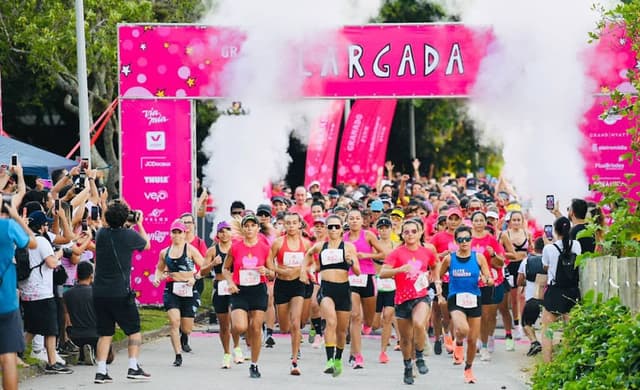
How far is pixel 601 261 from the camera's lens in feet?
38.7

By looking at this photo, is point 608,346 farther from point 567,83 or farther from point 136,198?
point 136,198

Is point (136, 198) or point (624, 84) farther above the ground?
point (624, 84)

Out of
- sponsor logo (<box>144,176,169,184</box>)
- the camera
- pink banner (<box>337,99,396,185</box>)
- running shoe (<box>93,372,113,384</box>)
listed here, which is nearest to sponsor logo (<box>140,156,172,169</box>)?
sponsor logo (<box>144,176,169,184</box>)

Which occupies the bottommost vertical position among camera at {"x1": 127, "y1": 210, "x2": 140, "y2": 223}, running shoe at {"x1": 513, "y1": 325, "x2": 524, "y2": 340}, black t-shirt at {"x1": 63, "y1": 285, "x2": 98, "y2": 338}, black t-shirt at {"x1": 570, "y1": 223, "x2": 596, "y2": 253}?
running shoe at {"x1": 513, "y1": 325, "x2": 524, "y2": 340}

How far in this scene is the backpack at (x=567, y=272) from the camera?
1470 centimetres

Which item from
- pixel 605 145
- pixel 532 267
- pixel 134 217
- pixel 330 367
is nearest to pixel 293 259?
pixel 330 367

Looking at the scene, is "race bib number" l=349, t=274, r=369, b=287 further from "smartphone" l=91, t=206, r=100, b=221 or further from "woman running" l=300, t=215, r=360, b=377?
"smartphone" l=91, t=206, r=100, b=221

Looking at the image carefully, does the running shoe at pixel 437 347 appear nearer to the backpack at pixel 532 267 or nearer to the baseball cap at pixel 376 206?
the backpack at pixel 532 267

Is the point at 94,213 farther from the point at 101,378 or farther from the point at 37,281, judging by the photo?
the point at 101,378

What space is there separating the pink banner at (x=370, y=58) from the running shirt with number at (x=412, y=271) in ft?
20.0

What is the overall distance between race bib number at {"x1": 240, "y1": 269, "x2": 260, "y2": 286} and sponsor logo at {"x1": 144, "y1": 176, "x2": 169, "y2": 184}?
6829mm

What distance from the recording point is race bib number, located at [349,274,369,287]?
1684cm

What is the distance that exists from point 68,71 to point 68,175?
13.8 meters

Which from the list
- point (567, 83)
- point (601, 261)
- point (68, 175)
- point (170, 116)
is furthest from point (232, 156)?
point (601, 261)
